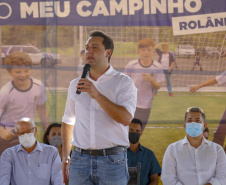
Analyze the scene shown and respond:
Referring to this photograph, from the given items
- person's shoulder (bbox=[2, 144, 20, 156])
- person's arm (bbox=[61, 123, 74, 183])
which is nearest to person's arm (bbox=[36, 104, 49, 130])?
person's shoulder (bbox=[2, 144, 20, 156])

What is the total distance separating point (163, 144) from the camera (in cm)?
460

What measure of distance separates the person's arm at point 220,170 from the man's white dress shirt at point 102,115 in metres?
1.50

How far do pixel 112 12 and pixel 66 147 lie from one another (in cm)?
207

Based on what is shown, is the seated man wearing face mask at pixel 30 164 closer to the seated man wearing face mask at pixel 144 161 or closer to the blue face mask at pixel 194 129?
the seated man wearing face mask at pixel 144 161

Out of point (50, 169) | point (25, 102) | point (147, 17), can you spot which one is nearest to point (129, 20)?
point (147, 17)

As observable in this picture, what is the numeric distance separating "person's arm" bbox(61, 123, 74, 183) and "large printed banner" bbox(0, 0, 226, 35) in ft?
6.13

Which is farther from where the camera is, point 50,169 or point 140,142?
point 140,142

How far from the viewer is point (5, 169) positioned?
3.88m

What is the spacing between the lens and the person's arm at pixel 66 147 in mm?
2691

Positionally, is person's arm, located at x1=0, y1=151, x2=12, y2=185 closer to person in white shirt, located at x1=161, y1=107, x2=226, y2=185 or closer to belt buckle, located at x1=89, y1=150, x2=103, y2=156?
person in white shirt, located at x1=161, y1=107, x2=226, y2=185

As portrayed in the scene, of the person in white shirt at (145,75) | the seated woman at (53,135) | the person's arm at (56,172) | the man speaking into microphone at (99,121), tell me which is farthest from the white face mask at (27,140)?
the man speaking into microphone at (99,121)

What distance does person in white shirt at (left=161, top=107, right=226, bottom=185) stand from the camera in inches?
150

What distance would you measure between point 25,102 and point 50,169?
0.92 m

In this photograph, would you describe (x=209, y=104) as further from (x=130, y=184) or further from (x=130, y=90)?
(x=130, y=90)
